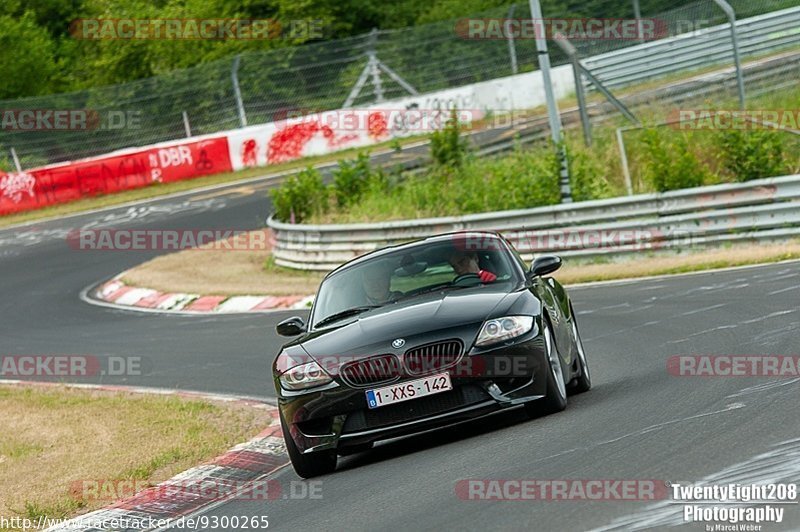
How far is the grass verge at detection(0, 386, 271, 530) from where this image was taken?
9.59 metres

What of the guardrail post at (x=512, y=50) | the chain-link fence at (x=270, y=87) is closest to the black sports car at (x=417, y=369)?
the chain-link fence at (x=270, y=87)

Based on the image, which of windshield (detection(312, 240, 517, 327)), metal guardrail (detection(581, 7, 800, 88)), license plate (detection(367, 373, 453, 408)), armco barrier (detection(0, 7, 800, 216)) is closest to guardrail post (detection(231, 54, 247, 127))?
armco barrier (detection(0, 7, 800, 216))

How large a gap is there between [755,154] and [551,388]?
11.8 metres

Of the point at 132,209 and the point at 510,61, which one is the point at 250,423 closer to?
the point at 132,209

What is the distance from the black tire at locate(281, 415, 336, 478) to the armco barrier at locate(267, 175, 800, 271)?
1091cm

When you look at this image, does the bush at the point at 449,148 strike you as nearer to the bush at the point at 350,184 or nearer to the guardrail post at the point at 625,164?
the bush at the point at 350,184

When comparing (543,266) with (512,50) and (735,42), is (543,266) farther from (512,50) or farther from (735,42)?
(512,50)

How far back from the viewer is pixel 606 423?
8266 millimetres

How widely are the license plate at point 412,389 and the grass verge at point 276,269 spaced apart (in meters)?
9.60

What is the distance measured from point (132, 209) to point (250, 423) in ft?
77.3

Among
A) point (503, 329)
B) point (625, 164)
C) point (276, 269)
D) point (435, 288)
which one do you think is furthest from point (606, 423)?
point (276, 269)

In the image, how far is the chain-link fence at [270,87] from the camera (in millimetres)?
37469

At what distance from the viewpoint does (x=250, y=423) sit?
1157cm

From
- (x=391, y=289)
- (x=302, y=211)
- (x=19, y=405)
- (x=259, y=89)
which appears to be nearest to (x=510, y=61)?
(x=259, y=89)
